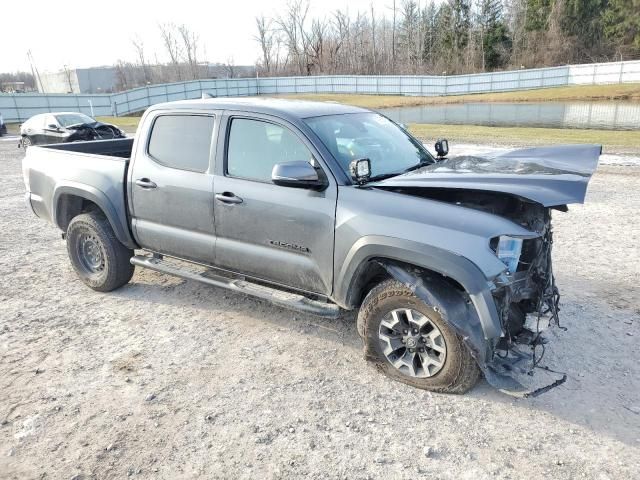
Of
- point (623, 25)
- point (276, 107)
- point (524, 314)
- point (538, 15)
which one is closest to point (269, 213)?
point (276, 107)

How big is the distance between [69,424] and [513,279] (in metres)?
3.01

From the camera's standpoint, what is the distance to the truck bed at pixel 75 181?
5191 mm

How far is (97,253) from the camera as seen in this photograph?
18.4 feet

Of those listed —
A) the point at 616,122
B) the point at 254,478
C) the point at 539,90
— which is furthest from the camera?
the point at 539,90

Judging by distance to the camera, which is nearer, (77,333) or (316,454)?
(316,454)

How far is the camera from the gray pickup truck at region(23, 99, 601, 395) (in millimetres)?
3369

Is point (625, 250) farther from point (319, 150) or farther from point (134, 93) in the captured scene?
point (134, 93)

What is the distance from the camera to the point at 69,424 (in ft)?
11.1

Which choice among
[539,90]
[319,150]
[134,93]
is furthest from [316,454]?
[539,90]

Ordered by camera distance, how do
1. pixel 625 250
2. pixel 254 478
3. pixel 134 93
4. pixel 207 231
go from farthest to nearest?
pixel 134 93 < pixel 625 250 < pixel 207 231 < pixel 254 478

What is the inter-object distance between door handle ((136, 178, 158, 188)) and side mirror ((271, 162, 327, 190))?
5.19 ft

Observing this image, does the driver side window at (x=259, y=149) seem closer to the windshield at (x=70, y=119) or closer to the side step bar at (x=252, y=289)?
the side step bar at (x=252, y=289)

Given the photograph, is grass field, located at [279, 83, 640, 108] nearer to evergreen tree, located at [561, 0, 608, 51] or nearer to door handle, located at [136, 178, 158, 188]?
evergreen tree, located at [561, 0, 608, 51]

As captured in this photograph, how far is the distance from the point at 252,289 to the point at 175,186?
1199 millimetres
